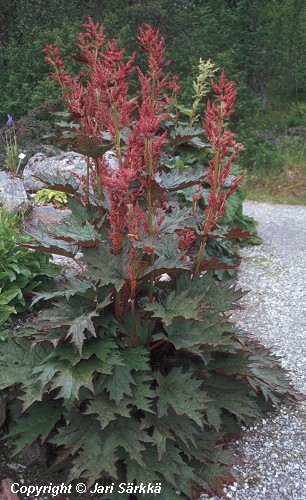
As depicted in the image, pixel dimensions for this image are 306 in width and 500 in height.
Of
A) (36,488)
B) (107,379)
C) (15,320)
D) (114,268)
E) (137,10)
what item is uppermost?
(137,10)

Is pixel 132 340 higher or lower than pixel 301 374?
higher

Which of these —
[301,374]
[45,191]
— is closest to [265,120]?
[45,191]

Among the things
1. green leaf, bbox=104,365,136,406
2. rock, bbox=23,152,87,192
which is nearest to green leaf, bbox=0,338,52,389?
green leaf, bbox=104,365,136,406

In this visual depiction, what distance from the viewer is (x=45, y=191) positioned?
5867 millimetres

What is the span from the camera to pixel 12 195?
5.31 m

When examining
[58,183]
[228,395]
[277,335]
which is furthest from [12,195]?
[228,395]

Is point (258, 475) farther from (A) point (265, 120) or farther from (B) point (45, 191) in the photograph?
(A) point (265, 120)

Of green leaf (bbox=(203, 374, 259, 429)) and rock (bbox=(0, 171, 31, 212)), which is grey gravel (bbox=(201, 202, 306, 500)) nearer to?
green leaf (bbox=(203, 374, 259, 429))

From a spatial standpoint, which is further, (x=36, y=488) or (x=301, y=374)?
(x=301, y=374)

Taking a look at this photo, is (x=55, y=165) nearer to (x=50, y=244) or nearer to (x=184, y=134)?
(x=184, y=134)

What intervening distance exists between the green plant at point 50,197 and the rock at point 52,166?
42 centimetres

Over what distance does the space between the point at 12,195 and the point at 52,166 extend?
4.13 ft

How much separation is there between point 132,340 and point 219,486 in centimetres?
78

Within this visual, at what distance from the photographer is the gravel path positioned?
9.11ft
